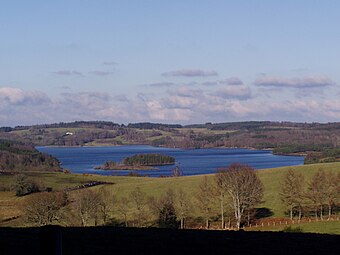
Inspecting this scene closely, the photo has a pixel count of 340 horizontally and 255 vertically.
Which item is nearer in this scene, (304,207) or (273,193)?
(304,207)

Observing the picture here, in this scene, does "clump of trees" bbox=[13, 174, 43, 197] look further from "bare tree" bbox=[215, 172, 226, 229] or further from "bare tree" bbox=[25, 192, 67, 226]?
"bare tree" bbox=[25, 192, 67, 226]

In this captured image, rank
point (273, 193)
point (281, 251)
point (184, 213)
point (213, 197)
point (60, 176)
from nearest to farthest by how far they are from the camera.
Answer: point (281, 251) < point (184, 213) < point (213, 197) < point (273, 193) < point (60, 176)

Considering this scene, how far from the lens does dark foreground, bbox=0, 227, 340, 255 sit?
15977mm

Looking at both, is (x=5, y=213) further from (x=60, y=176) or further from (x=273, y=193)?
(x=60, y=176)

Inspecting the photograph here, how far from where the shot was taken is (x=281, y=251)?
53.2 feet

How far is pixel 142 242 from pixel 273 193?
212 ft

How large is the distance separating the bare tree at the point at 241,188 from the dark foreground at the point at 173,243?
1706 inches

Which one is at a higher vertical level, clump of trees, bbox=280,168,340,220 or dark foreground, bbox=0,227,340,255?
dark foreground, bbox=0,227,340,255

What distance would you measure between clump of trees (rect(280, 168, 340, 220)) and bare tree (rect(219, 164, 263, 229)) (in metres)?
3.91

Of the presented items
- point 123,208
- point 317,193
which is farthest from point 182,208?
point 317,193

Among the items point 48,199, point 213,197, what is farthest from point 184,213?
point 48,199

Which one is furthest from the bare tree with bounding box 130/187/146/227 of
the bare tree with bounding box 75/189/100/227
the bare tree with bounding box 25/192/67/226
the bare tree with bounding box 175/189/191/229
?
the bare tree with bounding box 25/192/67/226

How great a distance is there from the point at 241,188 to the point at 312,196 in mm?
10016

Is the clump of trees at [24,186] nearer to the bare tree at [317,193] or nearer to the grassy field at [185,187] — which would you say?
the grassy field at [185,187]
